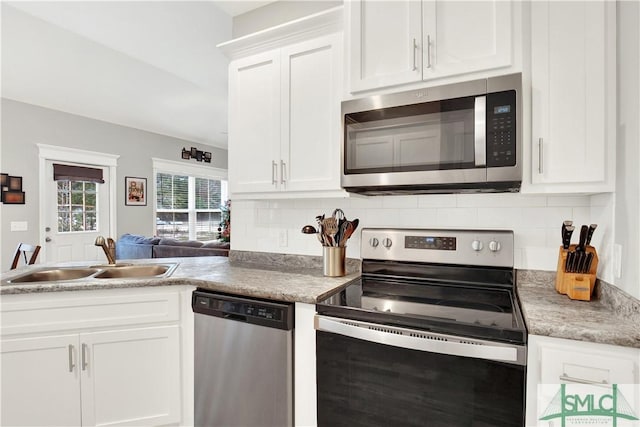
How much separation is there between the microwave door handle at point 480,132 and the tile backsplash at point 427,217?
0.41m

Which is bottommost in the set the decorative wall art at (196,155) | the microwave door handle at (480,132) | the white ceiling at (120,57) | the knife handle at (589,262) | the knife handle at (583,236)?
the knife handle at (589,262)

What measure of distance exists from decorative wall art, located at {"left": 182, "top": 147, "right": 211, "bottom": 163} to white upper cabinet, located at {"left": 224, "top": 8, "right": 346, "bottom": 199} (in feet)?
16.2

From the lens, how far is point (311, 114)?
5.99 feet

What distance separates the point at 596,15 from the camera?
1.25 m

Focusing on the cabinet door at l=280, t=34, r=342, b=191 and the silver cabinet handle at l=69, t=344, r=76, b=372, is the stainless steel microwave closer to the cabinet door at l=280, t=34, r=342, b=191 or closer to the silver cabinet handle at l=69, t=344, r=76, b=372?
the cabinet door at l=280, t=34, r=342, b=191

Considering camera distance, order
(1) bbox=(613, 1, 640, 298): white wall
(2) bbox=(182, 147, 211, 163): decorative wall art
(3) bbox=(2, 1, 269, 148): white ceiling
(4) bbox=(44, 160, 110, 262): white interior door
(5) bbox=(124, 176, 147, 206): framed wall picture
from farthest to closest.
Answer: (2) bbox=(182, 147, 211, 163): decorative wall art, (5) bbox=(124, 176, 147, 206): framed wall picture, (4) bbox=(44, 160, 110, 262): white interior door, (3) bbox=(2, 1, 269, 148): white ceiling, (1) bbox=(613, 1, 640, 298): white wall

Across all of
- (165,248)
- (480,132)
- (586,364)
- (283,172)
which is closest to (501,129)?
(480,132)

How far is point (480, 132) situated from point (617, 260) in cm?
66

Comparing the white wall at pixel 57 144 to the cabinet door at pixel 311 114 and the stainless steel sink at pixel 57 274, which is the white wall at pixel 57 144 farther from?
the cabinet door at pixel 311 114

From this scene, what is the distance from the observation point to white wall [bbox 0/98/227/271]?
424 centimetres

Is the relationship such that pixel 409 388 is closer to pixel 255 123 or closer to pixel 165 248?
pixel 255 123

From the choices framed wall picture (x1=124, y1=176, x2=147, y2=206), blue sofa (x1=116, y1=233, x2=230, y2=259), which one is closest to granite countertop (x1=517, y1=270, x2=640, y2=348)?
blue sofa (x1=116, y1=233, x2=230, y2=259)

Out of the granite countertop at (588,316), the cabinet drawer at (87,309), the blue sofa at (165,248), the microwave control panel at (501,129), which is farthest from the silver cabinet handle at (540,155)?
the blue sofa at (165,248)

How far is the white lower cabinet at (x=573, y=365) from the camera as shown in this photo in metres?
0.97
